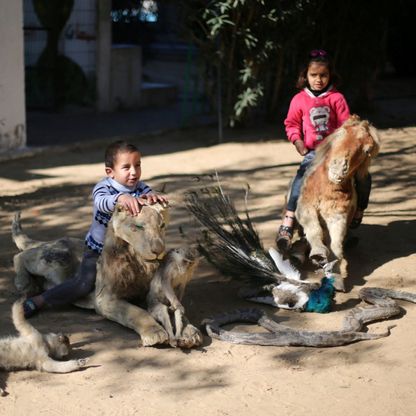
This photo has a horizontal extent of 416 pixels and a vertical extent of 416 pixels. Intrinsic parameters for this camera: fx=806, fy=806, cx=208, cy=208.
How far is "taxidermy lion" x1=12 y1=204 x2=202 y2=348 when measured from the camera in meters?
4.34

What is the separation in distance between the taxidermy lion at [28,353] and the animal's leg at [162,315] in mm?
526

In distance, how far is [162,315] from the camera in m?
4.46

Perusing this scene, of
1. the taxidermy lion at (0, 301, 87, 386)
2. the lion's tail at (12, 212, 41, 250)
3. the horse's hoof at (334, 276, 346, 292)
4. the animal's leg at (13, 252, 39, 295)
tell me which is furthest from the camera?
the lion's tail at (12, 212, 41, 250)

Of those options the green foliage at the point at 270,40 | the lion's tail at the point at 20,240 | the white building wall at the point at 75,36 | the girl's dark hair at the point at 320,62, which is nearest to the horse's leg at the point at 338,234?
the girl's dark hair at the point at 320,62

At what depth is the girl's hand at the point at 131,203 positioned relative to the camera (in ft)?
14.4

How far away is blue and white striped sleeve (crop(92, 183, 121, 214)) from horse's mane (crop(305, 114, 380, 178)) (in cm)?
169

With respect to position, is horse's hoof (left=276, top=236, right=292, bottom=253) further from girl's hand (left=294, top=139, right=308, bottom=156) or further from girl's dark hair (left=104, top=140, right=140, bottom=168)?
girl's dark hair (left=104, top=140, right=140, bottom=168)

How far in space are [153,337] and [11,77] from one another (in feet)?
23.2

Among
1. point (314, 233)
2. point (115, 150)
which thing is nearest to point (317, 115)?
point (314, 233)

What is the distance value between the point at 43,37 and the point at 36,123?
2057mm

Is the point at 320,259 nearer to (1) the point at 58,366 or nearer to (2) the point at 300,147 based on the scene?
(2) the point at 300,147

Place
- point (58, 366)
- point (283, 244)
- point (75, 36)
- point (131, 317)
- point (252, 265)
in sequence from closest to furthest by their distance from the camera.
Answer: point (58, 366) → point (131, 317) → point (252, 265) → point (283, 244) → point (75, 36)

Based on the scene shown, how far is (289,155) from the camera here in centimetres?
1070

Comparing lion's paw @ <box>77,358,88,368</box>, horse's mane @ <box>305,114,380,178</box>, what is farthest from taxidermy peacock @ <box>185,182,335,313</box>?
lion's paw @ <box>77,358,88,368</box>
